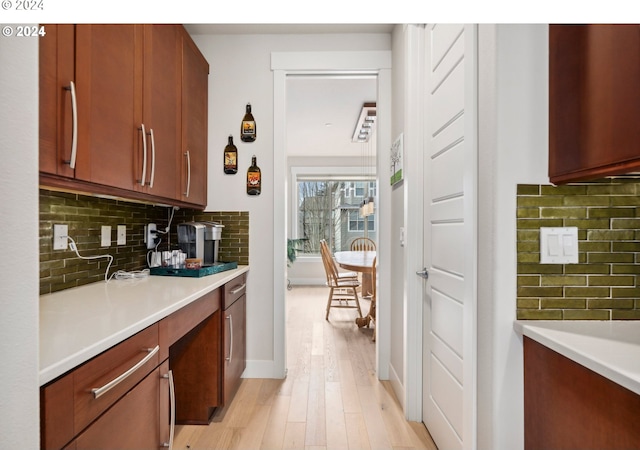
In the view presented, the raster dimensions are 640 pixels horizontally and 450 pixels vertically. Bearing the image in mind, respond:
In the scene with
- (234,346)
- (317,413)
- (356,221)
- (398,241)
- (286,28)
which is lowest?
(317,413)

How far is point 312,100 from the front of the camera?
414 centimetres

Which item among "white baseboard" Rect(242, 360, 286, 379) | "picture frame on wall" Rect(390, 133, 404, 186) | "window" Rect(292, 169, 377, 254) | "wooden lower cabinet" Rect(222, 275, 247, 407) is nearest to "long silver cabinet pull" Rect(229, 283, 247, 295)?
"wooden lower cabinet" Rect(222, 275, 247, 407)

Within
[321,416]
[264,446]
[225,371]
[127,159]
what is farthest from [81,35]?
[321,416]

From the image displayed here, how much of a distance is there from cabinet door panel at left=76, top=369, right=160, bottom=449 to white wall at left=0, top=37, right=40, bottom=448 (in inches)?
10.8

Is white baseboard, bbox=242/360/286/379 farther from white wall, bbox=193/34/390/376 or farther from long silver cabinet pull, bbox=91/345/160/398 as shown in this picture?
long silver cabinet pull, bbox=91/345/160/398

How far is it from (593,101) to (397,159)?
148cm

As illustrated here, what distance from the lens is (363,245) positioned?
672cm

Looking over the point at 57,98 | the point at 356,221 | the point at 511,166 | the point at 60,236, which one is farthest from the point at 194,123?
the point at 356,221

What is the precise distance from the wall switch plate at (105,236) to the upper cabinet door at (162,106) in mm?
342

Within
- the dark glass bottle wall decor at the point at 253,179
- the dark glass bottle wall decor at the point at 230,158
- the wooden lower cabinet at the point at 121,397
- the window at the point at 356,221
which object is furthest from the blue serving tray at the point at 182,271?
the window at the point at 356,221

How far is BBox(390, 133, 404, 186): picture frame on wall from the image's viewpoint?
2245 mm

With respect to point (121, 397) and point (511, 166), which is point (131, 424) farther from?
point (511, 166)

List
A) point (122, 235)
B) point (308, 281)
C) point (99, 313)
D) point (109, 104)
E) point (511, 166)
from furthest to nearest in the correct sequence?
1. point (308, 281)
2. point (122, 235)
3. point (109, 104)
4. point (99, 313)
5. point (511, 166)
